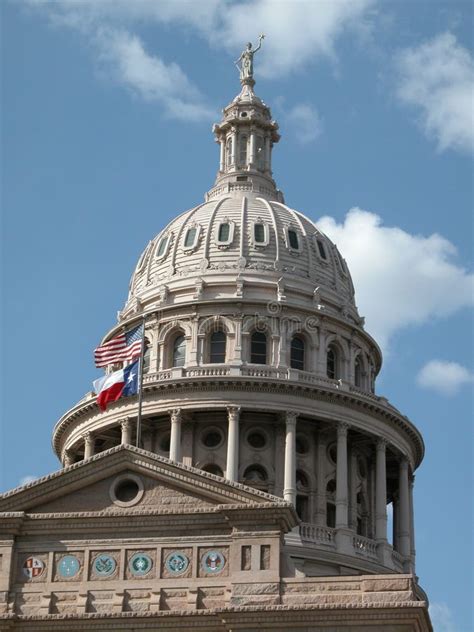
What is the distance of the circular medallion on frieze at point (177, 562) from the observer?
46403 mm

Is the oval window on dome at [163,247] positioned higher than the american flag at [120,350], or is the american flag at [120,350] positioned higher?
the oval window on dome at [163,247]

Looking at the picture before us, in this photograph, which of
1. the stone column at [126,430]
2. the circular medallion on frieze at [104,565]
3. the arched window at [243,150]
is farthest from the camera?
the arched window at [243,150]

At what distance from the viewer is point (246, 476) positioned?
76.5 m

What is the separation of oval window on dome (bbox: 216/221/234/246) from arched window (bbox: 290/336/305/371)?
7198 millimetres

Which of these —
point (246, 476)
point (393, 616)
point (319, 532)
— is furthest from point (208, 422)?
point (393, 616)

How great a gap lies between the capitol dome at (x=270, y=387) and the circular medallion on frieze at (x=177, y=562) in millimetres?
25184

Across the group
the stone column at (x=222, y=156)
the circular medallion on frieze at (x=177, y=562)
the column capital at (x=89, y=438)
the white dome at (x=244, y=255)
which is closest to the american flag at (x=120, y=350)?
the circular medallion on frieze at (x=177, y=562)

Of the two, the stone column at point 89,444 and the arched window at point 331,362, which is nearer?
the stone column at point 89,444

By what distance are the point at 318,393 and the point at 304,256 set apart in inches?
415

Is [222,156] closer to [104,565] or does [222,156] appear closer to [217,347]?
[217,347]

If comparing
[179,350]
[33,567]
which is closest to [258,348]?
[179,350]

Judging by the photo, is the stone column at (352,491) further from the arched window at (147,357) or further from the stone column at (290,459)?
the arched window at (147,357)

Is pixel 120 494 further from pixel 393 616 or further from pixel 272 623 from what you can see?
pixel 393 616

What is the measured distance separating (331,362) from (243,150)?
17.3 metres
